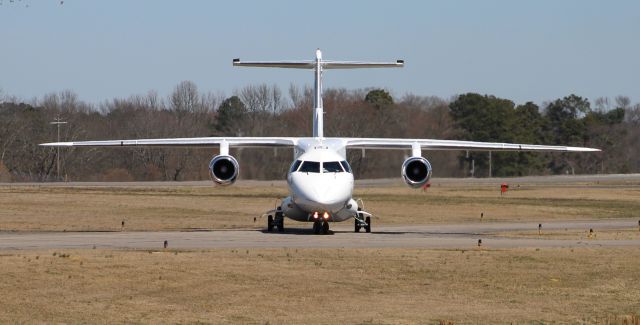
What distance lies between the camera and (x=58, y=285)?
19828 mm

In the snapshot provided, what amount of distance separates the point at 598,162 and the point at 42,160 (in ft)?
180

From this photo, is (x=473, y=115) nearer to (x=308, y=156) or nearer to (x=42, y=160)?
(x=42, y=160)

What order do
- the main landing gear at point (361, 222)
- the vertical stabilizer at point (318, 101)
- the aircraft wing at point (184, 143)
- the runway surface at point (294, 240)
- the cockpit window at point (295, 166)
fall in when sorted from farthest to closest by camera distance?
the vertical stabilizer at point (318, 101), the main landing gear at point (361, 222), the aircraft wing at point (184, 143), the cockpit window at point (295, 166), the runway surface at point (294, 240)

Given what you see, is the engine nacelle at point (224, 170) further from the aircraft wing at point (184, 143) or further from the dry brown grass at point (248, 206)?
the dry brown grass at point (248, 206)

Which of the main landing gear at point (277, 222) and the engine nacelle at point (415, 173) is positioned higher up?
the engine nacelle at point (415, 173)

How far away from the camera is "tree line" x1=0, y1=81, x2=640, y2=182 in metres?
79.4

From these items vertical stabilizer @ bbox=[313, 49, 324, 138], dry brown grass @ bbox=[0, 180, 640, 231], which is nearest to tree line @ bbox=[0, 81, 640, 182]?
dry brown grass @ bbox=[0, 180, 640, 231]

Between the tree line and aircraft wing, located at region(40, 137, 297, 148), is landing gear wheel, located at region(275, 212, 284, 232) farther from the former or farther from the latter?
the tree line

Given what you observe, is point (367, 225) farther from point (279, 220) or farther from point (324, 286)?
point (324, 286)

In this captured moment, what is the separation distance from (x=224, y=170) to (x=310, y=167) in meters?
Result: 2.84

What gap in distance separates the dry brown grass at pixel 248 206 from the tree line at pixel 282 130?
4.56 metres

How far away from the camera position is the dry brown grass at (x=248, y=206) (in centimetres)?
4259

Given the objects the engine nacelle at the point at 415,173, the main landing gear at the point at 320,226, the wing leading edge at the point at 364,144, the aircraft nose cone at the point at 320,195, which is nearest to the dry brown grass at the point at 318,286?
the aircraft nose cone at the point at 320,195

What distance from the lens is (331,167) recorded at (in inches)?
1318
